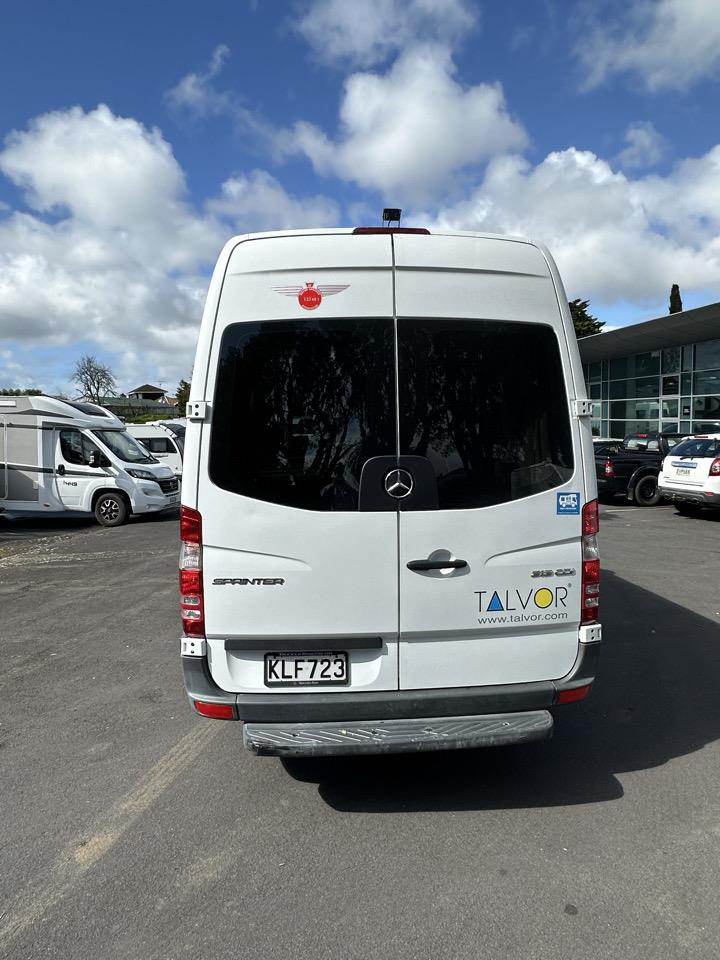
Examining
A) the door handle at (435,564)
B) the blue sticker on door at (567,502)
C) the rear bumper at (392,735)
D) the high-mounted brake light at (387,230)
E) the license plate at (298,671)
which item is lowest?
the rear bumper at (392,735)

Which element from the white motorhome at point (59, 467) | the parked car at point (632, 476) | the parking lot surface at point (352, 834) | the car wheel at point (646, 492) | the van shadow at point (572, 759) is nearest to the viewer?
the parking lot surface at point (352, 834)

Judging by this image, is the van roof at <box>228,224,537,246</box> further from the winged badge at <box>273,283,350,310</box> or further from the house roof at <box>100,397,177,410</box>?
the house roof at <box>100,397,177,410</box>

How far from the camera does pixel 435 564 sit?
3.16 metres

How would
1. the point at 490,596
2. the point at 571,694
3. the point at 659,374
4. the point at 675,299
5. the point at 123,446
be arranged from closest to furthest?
the point at 490,596, the point at 571,694, the point at 123,446, the point at 659,374, the point at 675,299

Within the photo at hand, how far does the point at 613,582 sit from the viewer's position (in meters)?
8.20

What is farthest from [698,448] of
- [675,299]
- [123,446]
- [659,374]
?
[675,299]

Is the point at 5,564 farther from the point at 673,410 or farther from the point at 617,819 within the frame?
the point at 673,410

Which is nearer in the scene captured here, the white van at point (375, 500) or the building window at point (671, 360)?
the white van at point (375, 500)

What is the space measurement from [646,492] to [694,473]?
3.44m

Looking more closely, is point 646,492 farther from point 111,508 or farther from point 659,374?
point 659,374

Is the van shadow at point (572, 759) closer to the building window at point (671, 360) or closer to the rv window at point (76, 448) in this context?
the rv window at point (76, 448)

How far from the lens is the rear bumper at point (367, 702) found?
3113mm

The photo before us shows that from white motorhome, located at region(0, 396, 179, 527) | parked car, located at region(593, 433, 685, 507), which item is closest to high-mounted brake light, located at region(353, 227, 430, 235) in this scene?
white motorhome, located at region(0, 396, 179, 527)

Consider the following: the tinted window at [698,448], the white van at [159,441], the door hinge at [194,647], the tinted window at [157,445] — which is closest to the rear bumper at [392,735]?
the door hinge at [194,647]
